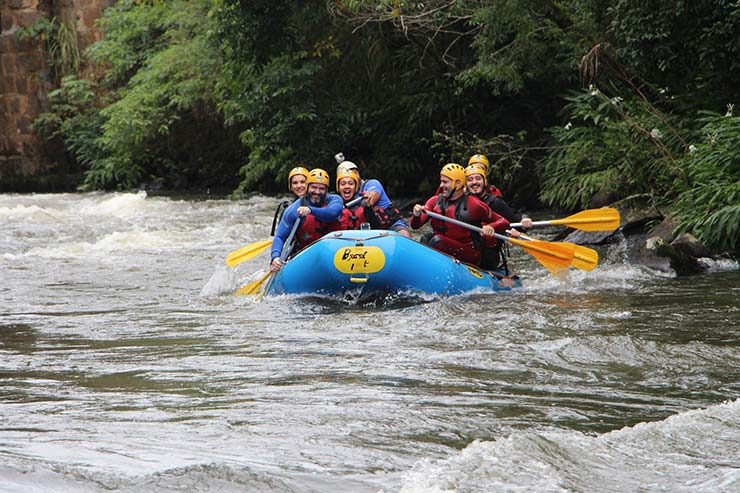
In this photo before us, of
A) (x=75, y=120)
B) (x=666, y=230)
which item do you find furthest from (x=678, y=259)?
(x=75, y=120)

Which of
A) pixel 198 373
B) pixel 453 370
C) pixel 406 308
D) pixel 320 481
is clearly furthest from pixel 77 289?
pixel 320 481

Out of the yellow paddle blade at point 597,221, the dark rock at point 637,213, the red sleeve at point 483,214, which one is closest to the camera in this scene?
the red sleeve at point 483,214

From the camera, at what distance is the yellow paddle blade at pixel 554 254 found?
995 cm

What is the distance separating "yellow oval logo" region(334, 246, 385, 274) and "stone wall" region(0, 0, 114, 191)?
57.0 ft

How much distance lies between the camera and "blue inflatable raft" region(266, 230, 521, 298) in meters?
8.70

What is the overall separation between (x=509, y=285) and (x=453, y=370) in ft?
11.0

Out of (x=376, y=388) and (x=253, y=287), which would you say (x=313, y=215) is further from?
(x=376, y=388)

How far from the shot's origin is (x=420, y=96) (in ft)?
58.1

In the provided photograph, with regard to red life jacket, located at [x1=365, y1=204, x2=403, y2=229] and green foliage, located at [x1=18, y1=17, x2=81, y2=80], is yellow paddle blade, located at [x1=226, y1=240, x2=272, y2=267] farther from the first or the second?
green foliage, located at [x1=18, y1=17, x2=81, y2=80]

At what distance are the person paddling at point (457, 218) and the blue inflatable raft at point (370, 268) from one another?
0.74m

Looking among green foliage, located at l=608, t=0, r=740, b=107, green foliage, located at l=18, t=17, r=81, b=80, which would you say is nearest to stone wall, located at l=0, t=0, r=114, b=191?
green foliage, located at l=18, t=17, r=81, b=80

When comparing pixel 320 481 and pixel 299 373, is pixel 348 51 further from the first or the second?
pixel 320 481

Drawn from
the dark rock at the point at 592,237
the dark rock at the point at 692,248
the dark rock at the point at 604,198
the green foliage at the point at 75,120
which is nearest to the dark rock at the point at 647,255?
the dark rock at the point at 692,248

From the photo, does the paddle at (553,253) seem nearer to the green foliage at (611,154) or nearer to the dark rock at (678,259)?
the dark rock at (678,259)
